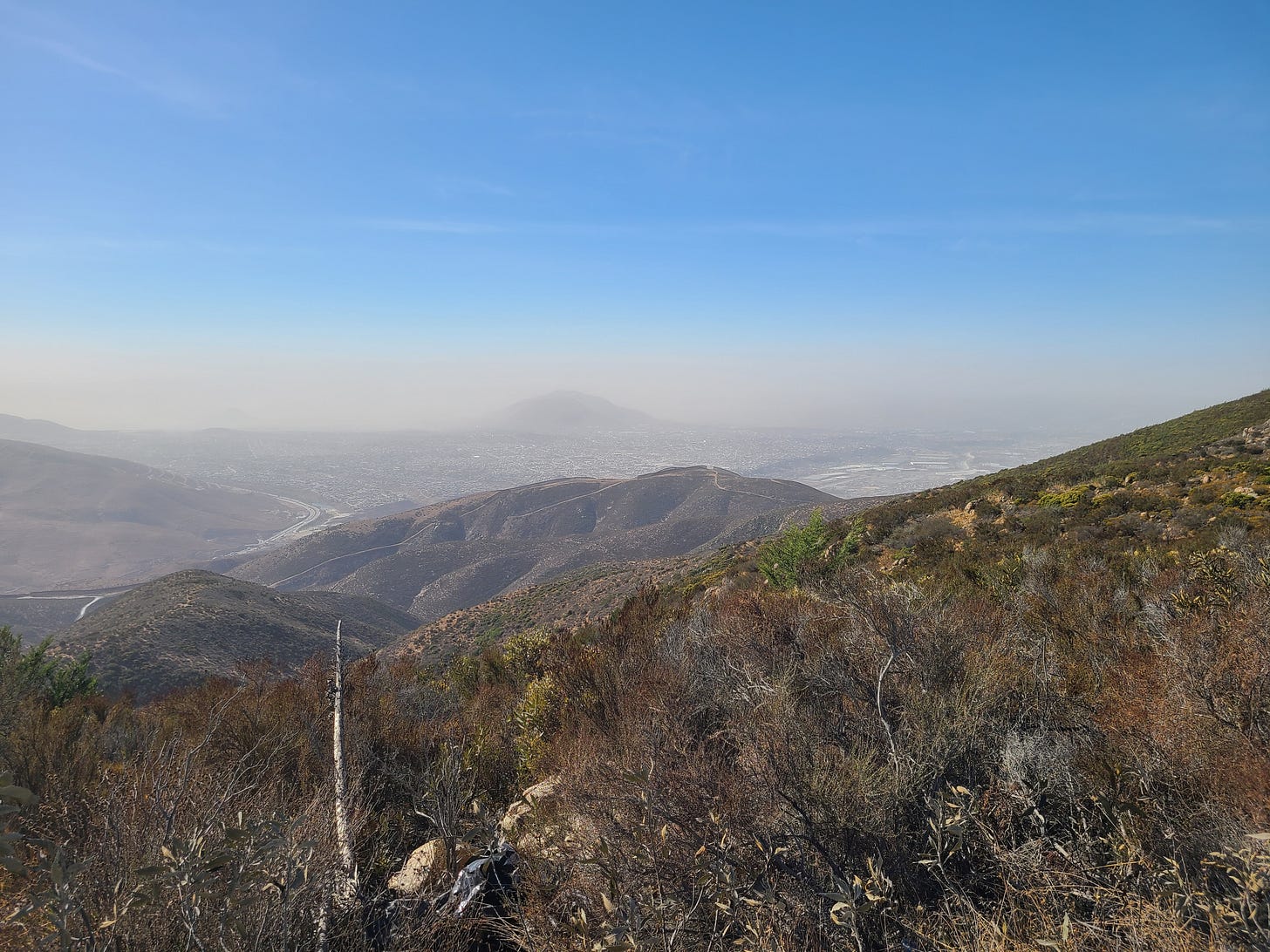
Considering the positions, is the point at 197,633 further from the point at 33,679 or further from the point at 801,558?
the point at 801,558

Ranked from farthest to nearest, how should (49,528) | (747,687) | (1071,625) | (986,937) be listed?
(49,528) → (1071,625) → (747,687) → (986,937)

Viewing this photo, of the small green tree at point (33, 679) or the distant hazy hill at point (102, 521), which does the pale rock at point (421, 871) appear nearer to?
the small green tree at point (33, 679)

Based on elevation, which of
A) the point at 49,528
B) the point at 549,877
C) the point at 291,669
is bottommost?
the point at 49,528

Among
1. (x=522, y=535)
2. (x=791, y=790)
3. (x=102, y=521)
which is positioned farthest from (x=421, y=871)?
(x=102, y=521)

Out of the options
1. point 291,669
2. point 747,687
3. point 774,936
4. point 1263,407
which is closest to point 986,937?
point 774,936

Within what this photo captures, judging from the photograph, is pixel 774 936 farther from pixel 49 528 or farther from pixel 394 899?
pixel 49 528

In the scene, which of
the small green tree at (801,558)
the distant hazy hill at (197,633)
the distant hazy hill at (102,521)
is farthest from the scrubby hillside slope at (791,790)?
the distant hazy hill at (102,521)
